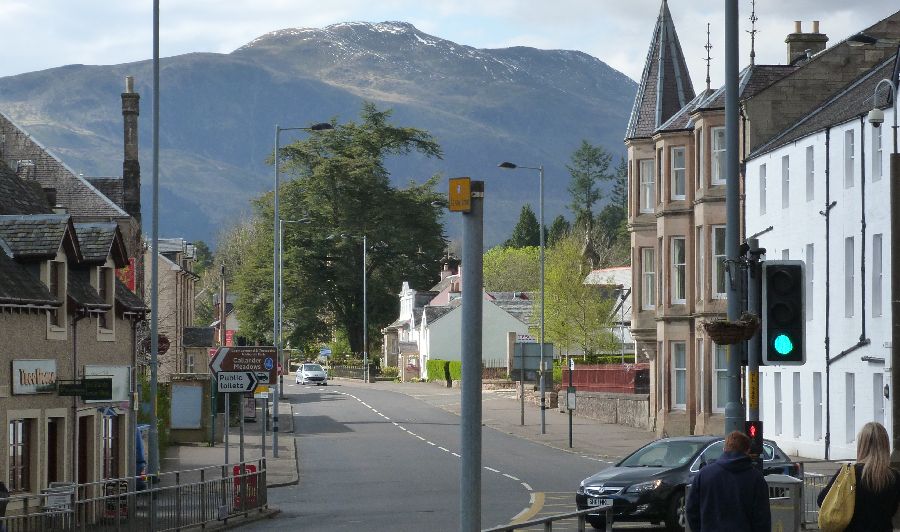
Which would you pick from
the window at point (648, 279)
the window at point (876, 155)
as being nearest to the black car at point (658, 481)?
the window at point (876, 155)

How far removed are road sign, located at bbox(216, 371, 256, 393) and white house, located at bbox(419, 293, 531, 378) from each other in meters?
74.2

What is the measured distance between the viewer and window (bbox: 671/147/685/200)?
51.4m

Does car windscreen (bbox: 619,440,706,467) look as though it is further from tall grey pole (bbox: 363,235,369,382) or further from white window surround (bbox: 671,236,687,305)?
tall grey pole (bbox: 363,235,369,382)

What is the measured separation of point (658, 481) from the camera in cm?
2377

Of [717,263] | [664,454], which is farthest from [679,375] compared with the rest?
[664,454]

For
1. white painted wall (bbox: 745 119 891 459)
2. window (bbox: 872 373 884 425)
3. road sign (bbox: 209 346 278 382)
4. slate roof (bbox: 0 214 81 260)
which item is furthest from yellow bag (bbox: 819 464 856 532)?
window (bbox: 872 373 884 425)

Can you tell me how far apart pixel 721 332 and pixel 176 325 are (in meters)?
58.6

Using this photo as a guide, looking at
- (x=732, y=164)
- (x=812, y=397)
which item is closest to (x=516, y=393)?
(x=812, y=397)

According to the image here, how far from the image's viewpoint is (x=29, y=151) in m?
51.6

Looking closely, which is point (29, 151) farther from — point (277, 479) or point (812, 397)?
point (812, 397)

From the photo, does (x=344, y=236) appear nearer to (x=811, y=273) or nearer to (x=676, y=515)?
(x=811, y=273)

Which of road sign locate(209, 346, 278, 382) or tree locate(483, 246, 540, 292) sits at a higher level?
tree locate(483, 246, 540, 292)

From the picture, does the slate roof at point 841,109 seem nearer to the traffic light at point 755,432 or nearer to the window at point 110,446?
the window at point 110,446

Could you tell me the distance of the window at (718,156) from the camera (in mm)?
48469
